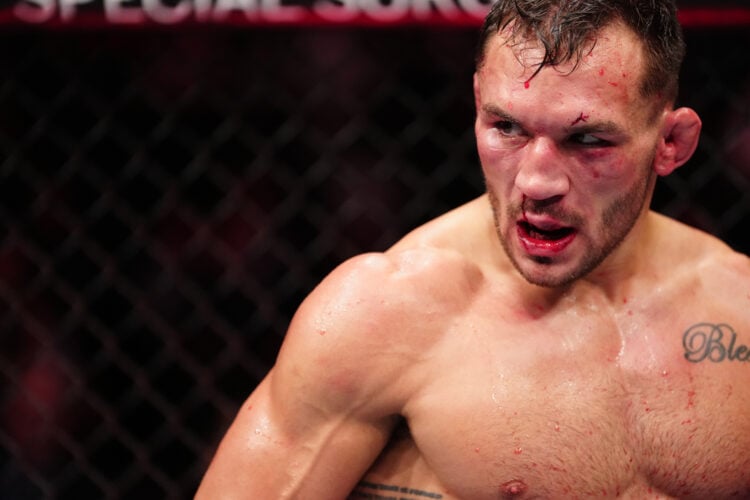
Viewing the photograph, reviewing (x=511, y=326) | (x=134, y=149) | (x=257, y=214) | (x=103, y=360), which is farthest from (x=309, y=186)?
(x=511, y=326)

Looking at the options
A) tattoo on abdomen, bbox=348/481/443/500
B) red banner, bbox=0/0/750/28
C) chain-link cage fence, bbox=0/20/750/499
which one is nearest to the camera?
tattoo on abdomen, bbox=348/481/443/500

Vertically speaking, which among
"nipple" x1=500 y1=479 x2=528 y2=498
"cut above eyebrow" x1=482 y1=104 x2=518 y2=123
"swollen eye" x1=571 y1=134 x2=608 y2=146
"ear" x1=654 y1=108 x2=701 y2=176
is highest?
"cut above eyebrow" x1=482 y1=104 x2=518 y2=123

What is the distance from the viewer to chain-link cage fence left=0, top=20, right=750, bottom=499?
174cm

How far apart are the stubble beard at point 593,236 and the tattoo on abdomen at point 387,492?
24 centimetres

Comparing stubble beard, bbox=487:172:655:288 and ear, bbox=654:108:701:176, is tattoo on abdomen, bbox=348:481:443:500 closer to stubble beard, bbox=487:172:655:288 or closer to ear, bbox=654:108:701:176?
stubble beard, bbox=487:172:655:288

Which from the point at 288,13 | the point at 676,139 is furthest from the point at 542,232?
the point at 288,13

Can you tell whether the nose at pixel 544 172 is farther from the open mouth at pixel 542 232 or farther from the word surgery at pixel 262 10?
the word surgery at pixel 262 10

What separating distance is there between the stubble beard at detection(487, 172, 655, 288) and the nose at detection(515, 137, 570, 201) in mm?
30

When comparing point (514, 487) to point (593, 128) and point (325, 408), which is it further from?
point (593, 128)

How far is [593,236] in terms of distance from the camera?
0.95m

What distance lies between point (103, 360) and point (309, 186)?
48 centimetres

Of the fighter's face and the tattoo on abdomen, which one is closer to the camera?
the fighter's face

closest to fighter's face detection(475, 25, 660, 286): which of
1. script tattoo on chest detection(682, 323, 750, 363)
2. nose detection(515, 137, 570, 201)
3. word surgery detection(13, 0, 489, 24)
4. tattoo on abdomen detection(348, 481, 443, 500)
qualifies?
nose detection(515, 137, 570, 201)

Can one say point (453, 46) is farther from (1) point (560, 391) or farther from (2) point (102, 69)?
(1) point (560, 391)
